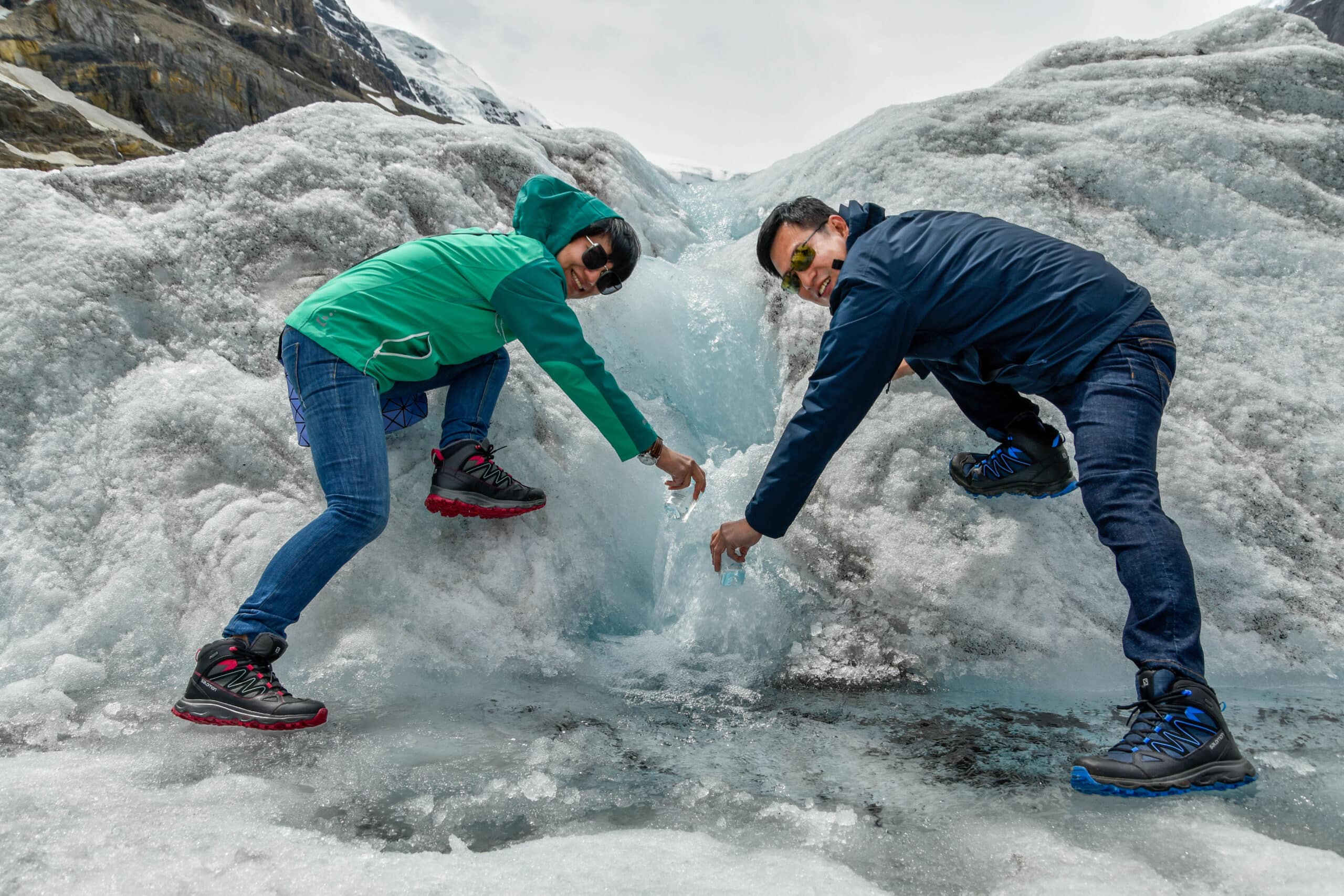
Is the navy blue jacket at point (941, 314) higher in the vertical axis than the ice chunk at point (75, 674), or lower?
higher

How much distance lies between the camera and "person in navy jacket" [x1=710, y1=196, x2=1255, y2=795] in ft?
5.50

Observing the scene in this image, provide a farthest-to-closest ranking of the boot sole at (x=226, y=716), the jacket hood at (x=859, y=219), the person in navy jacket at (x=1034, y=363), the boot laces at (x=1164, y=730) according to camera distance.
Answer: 1. the jacket hood at (x=859, y=219)
2. the boot sole at (x=226, y=716)
3. the person in navy jacket at (x=1034, y=363)
4. the boot laces at (x=1164, y=730)

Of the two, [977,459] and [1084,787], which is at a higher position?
[977,459]

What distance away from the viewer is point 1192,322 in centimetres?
333

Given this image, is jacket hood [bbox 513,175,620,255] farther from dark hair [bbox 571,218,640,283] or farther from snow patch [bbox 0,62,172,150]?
snow patch [bbox 0,62,172,150]

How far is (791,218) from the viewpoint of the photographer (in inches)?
94.3

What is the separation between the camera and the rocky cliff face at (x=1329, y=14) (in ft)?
182

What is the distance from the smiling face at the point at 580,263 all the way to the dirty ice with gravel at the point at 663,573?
0.72 metres

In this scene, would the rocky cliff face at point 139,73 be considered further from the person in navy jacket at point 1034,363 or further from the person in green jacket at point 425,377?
the person in navy jacket at point 1034,363

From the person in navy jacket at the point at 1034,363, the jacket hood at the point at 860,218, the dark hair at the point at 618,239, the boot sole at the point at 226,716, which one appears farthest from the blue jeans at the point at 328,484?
the jacket hood at the point at 860,218

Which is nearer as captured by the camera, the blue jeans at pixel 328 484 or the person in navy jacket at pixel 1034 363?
the person in navy jacket at pixel 1034 363

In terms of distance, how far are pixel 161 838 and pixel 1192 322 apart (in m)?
4.14

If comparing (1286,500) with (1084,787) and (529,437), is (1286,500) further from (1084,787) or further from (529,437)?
(529,437)

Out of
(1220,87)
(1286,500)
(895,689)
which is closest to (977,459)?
(895,689)
